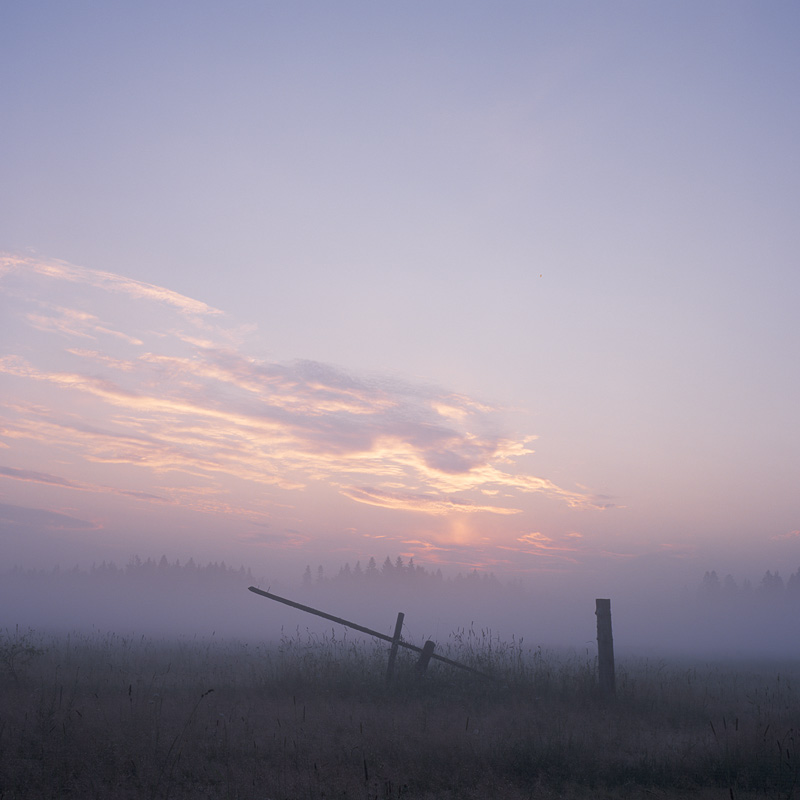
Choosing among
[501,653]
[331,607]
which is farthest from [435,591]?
[501,653]

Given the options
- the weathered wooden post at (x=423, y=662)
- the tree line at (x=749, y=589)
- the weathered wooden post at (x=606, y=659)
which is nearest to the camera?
the weathered wooden post at (x=606, y=659)

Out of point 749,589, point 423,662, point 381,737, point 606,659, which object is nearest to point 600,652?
point 606,659

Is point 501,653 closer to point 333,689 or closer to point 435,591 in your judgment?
point 333,689

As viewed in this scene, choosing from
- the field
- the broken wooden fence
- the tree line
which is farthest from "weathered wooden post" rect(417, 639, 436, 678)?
the tree line

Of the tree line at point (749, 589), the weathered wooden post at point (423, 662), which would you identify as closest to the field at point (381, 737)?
the weathered wooden post at point (423, 662)

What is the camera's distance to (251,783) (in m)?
7.12

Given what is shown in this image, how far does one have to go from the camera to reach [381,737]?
28.6ft

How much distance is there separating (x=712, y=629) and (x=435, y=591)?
77149 millimetres

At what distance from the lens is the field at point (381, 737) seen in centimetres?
721

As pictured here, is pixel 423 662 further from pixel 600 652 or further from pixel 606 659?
pixel 606 659

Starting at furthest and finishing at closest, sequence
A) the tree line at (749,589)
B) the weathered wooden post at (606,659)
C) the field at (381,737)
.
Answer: the tree line at (749,589), the weathered wooden post at (606,659), the field at (381,737)

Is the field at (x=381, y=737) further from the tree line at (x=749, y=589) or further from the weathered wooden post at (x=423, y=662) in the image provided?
the tree line at (x=749, y=589)

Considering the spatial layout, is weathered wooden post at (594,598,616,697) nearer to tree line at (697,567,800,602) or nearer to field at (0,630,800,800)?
field at (0,630,800,800)

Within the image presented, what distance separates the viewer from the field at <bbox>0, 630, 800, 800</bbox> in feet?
23.7
